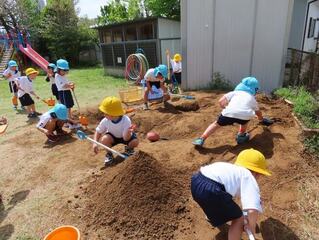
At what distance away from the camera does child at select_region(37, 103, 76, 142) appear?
5103 mm

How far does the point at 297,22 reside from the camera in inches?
391

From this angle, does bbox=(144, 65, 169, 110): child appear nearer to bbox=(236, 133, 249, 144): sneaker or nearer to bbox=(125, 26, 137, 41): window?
bbox=(236, 133, 249, 144): sneaker

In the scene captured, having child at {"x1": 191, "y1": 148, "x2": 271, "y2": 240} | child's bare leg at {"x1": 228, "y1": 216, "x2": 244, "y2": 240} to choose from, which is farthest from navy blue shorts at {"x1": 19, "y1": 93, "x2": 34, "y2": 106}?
child's bare leg at {"x1": 228, "y1": 216, "x2": 244, "y2": 240}

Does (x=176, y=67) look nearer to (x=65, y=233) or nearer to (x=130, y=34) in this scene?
(x=130, y=34)

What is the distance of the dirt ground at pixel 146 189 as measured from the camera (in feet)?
9.34

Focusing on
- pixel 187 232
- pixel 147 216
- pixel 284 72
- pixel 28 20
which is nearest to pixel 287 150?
pixel 187 232

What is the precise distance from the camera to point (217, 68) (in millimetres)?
8305

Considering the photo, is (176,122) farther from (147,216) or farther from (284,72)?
(284,72)

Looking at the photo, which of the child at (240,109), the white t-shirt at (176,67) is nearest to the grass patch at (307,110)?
the child at (240,109)

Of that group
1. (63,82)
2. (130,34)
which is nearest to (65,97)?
(63,82)

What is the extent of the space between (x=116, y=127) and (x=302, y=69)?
581 cm

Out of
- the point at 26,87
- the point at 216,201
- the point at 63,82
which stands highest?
the point at 63,82

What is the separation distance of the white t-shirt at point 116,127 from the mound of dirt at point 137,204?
0.84 metres

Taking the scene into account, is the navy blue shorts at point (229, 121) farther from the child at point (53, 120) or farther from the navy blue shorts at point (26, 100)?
the navy blue shorts at point (26, 100)
